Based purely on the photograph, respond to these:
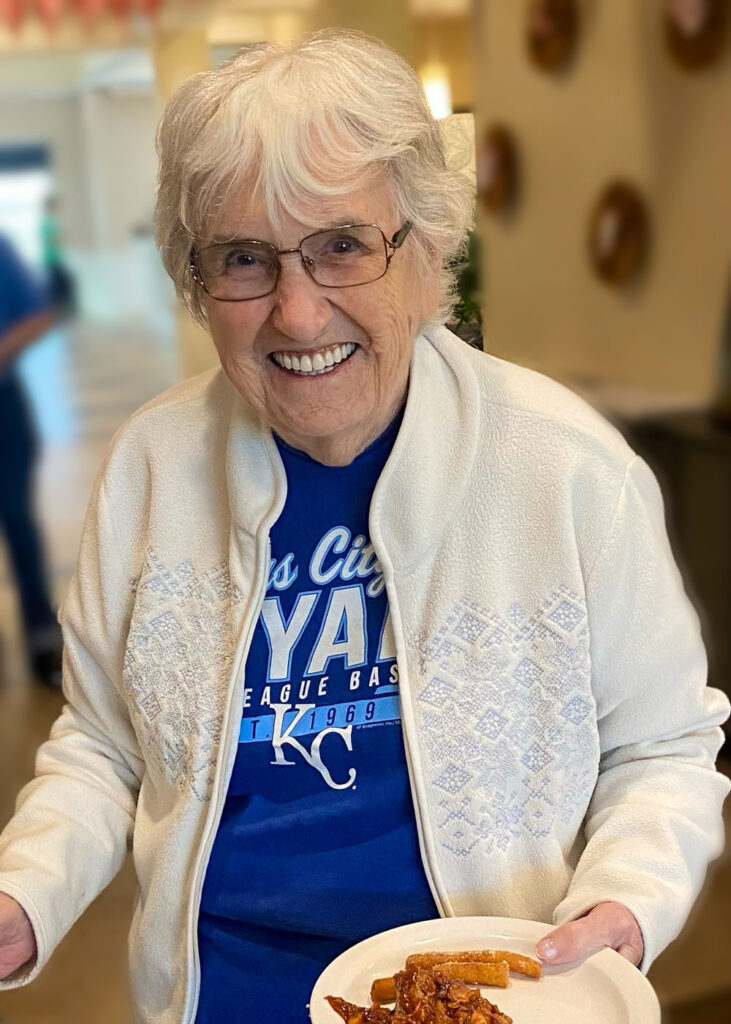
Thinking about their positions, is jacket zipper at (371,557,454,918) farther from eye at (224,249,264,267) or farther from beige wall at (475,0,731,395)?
beige wall at (475,0,731,395)

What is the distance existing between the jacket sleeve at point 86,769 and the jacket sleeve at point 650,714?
461 mm

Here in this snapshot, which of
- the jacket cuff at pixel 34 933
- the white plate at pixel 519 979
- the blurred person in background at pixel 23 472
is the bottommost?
the blurred person in background at pixel 23 472

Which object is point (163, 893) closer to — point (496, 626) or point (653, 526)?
point (496, 626)

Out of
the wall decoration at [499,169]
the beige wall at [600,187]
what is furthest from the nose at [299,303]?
the wall decoration at [499,169]

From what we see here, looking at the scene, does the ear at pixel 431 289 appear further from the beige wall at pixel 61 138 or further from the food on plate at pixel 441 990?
the beige wall at pixel 61 138

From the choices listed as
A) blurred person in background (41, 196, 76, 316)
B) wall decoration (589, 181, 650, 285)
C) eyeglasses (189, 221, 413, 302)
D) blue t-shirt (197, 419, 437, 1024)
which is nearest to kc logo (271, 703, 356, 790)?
blue t-shirt (197, 419, 437, 1024)

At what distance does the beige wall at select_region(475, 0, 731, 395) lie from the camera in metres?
2.75

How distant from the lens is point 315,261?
99cm

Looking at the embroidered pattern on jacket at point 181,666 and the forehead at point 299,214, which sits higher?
the forehead at point 299,214

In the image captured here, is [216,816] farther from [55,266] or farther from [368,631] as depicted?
[55,266]

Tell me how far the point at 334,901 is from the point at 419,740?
0.57 ft

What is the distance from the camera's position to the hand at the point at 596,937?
2.98 feet

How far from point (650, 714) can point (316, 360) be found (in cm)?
44

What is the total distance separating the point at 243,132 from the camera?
0.96 metres
